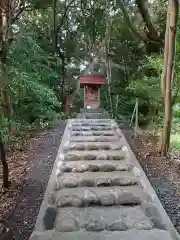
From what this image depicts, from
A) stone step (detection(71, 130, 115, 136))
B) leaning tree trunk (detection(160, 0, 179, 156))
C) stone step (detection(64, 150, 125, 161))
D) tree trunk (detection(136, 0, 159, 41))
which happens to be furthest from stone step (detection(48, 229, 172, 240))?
tree trunk (detection(136, 0, 159, 41))

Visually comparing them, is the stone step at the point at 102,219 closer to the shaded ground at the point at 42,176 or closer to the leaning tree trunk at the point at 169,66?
the shaded ground at the point at 42,176

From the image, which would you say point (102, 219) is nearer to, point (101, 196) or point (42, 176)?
point (101, 196)

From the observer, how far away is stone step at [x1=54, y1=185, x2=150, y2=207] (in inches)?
149

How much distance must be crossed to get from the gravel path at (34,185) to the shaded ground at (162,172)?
1.54 metres

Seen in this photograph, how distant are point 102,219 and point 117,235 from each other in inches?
13.5

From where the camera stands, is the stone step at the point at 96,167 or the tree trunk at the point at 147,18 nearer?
the stone step at the point at 96,167

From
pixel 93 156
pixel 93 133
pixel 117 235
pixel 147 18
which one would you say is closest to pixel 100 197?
pixel 117 235

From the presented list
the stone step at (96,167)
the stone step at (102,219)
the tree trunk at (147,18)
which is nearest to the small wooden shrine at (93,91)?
the tree trunk at (147,18)

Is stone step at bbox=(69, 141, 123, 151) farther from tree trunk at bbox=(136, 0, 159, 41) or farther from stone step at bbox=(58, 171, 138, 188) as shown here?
tree trunk at bbox=(136, 0, 159, 41)

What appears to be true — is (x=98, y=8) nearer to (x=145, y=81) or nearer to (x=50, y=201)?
(x=145, y=81)

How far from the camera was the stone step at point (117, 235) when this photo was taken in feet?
10.0

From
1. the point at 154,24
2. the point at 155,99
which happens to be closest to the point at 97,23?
the point at 154,24

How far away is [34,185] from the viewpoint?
441 centimetres

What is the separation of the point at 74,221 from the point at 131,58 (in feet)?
29.6
